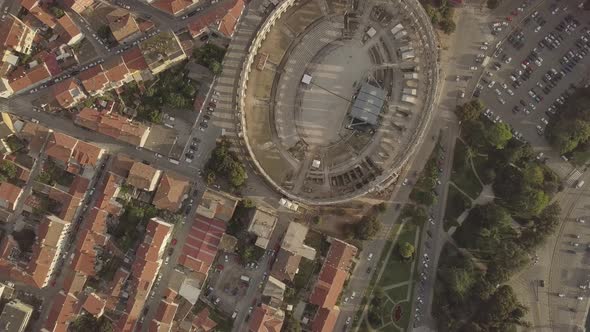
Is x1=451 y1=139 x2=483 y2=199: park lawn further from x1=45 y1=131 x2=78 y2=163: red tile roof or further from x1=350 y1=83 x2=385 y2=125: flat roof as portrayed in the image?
x1=45 y1=131 x2=78 y2=163: red tile roof

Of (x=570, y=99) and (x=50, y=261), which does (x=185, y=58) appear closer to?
(x=50, y=261)

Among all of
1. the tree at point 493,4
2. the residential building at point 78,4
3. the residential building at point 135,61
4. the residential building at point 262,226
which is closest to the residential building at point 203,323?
the residential building at point 262,226

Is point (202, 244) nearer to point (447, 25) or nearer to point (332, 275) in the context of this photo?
point (332, 275)

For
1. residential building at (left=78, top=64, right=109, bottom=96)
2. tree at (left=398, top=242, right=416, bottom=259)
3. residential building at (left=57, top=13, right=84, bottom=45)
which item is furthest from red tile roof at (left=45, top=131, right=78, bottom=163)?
tree at (left=398, top=242, right=416, bottom=259)

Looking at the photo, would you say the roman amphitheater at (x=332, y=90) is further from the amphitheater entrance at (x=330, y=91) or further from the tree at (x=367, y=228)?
the tree at (x=367, y=228)

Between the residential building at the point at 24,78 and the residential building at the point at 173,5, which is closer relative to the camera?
the residential building at the point at 24,78
